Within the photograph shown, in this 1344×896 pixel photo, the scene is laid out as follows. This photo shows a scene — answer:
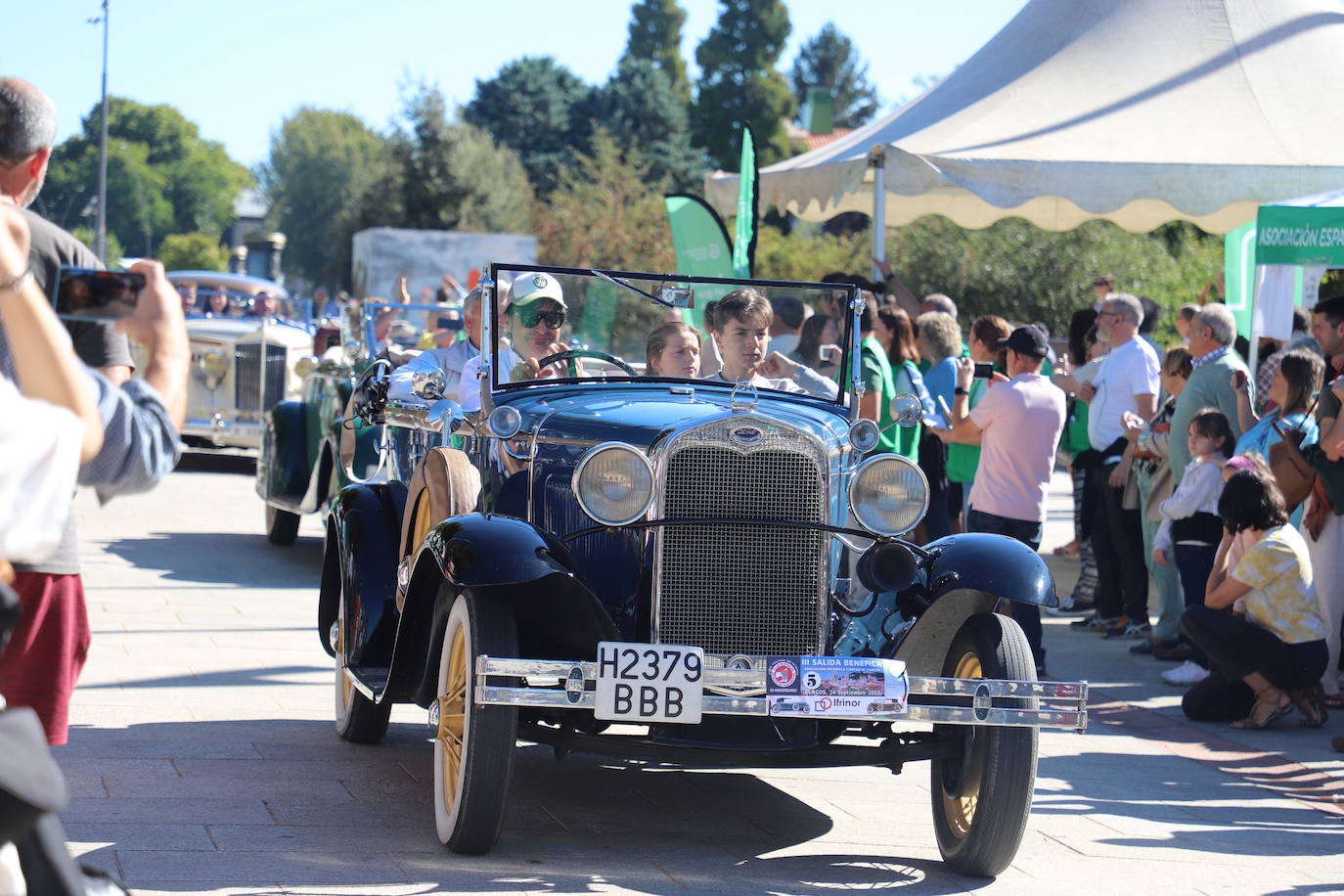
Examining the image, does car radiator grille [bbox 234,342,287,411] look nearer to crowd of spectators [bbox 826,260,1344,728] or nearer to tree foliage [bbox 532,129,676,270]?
crowd of spectators [bbox 826,260,1344,728]

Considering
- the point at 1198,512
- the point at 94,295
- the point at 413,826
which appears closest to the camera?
the point at 94,295

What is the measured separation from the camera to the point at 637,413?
5395mm

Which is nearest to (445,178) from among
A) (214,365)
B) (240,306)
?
(240,306)

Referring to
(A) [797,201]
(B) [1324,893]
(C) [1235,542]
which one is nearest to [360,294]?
(A) [797,201]

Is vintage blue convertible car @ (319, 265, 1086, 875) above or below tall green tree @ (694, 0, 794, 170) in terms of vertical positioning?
below

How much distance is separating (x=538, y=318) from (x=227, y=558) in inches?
243

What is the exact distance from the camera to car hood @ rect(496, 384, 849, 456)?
17.2ft

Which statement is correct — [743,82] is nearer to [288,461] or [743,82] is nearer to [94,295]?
[288,461]

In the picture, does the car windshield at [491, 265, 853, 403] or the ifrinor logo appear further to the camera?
the car windshield at [491, 265, 853, 403]

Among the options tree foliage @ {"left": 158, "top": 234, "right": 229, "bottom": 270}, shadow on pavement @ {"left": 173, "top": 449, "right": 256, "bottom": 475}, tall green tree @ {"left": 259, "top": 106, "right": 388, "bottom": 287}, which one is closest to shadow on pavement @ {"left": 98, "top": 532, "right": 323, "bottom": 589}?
shadow on pavement @ {"left": 173, "top": 449, "right": 256, "bottom": 475}

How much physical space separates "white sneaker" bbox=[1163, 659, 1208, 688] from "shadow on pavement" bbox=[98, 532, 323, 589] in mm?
5287

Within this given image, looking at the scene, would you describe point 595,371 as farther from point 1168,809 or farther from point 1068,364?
point 1068,364

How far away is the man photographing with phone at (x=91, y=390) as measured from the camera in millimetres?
2684

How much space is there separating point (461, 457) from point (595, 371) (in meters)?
0.71
